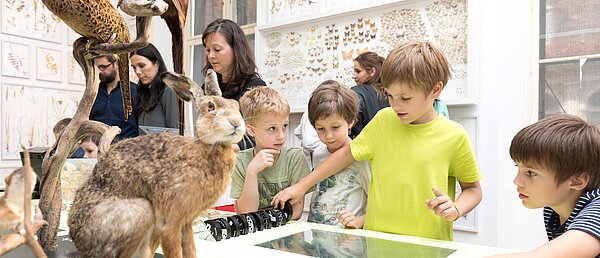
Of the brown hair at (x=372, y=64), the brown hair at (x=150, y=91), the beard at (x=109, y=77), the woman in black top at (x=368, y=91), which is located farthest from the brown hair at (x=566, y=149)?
the brown hair at (x=372, y=64)

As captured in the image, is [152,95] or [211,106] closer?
[211,106]

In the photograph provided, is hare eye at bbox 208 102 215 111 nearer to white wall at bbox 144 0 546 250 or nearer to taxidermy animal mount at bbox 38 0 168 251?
taxidermy animal mount at bbox 38 0 168 251

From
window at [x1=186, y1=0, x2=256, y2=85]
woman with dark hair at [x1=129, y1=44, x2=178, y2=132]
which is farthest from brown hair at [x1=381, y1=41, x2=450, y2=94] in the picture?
window at [x1=186, y1=0, x2=256, y2=85]

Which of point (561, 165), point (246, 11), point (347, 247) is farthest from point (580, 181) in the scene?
point (246, 11)

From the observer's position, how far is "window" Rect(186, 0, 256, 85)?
4047 millimetres

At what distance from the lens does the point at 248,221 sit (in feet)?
3.78

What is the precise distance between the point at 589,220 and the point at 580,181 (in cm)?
13

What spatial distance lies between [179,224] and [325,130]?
1050 millimetres

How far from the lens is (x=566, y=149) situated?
3.14 feet

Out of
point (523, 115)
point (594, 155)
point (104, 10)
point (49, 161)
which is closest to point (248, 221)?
point (49, 161)

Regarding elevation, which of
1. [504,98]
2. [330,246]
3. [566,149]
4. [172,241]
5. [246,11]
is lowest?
[330,246]

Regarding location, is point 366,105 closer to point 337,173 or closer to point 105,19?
point 337,173

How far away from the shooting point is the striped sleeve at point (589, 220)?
850mm

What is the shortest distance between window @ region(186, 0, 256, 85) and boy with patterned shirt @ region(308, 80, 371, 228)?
247cm
